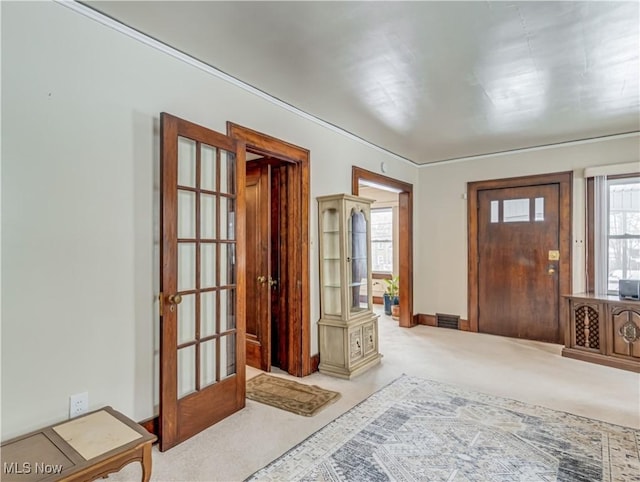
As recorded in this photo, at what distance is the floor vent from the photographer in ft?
18.7

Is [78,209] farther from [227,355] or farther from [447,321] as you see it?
[447,321]

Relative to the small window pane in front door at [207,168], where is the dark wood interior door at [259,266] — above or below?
below

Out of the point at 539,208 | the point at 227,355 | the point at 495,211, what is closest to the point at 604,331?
the point at 539,208

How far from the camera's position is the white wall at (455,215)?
15.6 feet

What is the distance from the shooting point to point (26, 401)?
1853mm

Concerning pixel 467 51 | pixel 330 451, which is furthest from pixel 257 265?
pixel 467 51

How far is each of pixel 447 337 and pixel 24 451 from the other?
15.4 feet

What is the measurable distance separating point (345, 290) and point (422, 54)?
85.2 inches

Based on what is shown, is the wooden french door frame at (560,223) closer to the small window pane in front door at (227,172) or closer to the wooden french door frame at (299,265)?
the wooden french door frame at (299,265)

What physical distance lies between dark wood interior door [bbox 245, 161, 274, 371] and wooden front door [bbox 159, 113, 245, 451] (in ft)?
3.26

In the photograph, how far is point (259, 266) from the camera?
3965 mm

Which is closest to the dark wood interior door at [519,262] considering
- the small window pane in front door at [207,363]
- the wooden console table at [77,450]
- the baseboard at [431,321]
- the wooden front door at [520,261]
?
the wooden front door at [520,261]
